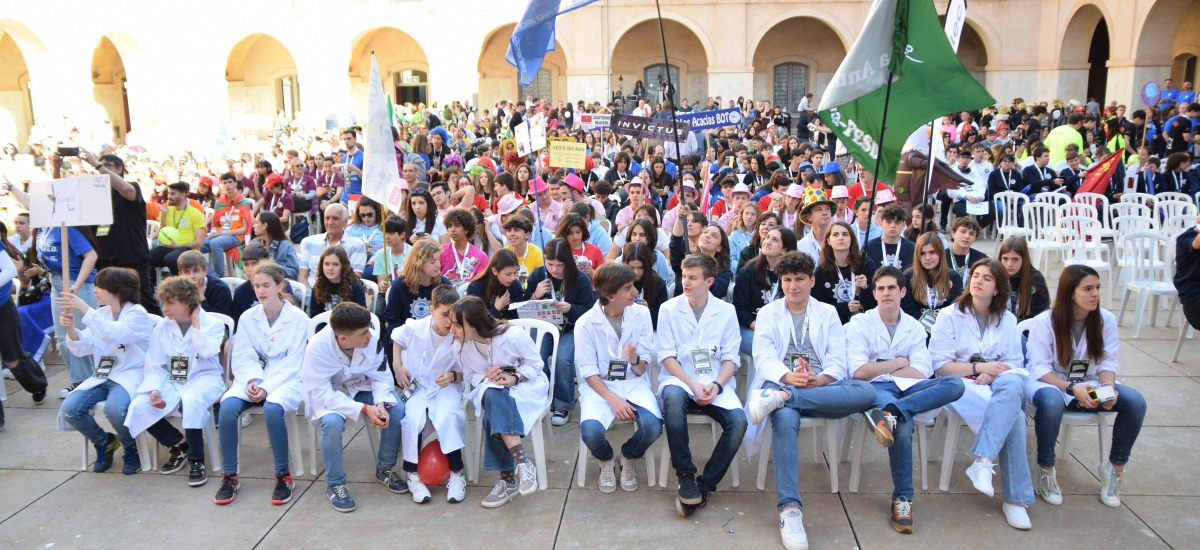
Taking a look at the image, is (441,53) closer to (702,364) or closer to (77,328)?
(77,328)

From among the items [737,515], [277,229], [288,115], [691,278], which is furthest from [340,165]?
[288,115]

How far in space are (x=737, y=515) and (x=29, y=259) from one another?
20.2ft

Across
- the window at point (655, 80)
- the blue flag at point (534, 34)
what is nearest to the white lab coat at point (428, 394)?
the blue flag at point (534, 34)

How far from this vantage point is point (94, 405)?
4.65m

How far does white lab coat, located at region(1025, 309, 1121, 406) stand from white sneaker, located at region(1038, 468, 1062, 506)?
1.23 ft

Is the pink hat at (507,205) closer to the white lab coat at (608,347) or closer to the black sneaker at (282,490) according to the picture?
the white lab coat at (608,347)

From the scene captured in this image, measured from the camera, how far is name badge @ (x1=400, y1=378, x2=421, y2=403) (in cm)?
458

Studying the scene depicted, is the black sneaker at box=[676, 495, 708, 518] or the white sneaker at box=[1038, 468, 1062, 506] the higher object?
the white sneaker at box=[1038, 468, 1062, 506]

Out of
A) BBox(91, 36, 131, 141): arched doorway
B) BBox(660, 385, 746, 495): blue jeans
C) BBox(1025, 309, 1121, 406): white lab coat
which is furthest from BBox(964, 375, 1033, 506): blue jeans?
BBox(91, 36, 131, 141): arched doorway

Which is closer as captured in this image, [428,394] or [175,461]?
[428,394]

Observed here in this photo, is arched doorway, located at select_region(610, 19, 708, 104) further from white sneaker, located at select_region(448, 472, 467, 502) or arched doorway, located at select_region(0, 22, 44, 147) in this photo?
white sneaker, located at select_region(448, 472, 467, 502)

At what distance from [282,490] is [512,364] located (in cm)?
139

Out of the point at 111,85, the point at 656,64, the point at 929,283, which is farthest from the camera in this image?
the point at 111,85

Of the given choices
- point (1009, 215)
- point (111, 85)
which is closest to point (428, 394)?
point (1009, 215)
